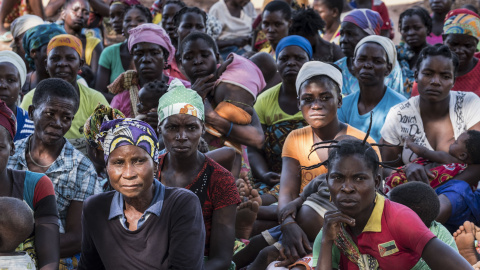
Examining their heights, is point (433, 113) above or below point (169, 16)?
below

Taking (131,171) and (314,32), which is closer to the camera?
(131,171)

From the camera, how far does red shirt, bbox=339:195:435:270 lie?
11.3 ft

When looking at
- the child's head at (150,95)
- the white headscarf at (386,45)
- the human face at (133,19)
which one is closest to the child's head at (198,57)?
the child's head at (150,95)

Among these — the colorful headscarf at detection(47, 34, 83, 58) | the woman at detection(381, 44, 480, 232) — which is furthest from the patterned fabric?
the colorful headscarf at detection(47, 34, 83, 58)

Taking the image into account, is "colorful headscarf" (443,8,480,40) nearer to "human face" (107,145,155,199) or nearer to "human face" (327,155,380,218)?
"human face" (327,155,380,218)

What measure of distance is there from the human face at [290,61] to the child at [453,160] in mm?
1390

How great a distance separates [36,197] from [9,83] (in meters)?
1.95

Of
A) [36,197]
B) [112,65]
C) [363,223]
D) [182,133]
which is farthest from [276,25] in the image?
[363,223]

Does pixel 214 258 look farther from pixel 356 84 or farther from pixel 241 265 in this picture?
pixel 356 84

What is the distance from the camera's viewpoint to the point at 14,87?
222 inches

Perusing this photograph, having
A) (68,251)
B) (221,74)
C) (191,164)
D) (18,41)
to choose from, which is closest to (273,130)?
(221,74)

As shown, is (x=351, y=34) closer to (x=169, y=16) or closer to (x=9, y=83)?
(x=169, y=16)

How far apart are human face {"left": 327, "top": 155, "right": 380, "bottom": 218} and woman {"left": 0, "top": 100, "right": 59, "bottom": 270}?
1.50 metres

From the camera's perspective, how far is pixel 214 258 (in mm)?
4051
